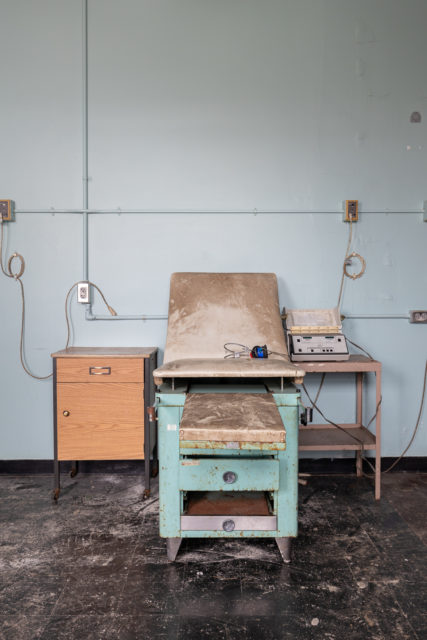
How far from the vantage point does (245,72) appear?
9.32 ft

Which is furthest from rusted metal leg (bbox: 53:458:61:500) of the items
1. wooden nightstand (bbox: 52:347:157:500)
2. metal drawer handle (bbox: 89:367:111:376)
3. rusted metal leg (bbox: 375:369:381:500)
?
rusted metal leg (bbox: 375:369:381:500)

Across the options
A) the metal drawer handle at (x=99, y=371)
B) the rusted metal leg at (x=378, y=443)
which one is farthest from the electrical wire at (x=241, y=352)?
the metal drawer handle at (x=99, y=371)

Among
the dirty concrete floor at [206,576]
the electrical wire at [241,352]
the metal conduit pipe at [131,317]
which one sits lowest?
the dirty concrete floor at [206,576]

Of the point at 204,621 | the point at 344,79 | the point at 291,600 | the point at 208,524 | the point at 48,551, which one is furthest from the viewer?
the point at 344,79

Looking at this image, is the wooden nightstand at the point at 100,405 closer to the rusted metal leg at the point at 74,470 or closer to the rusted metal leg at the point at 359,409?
the rusted metal leg at the point at 74,470

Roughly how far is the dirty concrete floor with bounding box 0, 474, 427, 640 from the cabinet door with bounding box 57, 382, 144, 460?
30 cm

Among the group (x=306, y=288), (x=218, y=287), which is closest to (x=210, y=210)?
(x=218, y=287)

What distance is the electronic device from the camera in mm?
2514

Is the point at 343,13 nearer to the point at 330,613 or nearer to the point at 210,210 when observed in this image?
the point at 210,210

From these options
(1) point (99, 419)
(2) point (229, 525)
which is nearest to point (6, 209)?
(1) point (99, 419)

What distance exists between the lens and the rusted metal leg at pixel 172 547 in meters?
1.90

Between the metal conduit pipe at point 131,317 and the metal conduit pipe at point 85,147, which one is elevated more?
the metal conduit pipe at point 85,147

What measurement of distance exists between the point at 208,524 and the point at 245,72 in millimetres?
2723

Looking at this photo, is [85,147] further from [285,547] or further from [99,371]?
[285,547]
